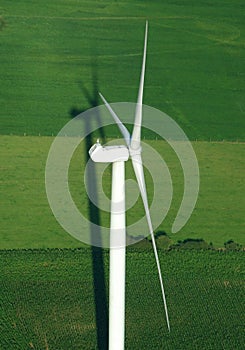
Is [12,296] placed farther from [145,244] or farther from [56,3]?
[56,3]

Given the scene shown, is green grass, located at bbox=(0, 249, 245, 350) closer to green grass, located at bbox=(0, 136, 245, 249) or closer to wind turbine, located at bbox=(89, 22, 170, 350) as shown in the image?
green grass, located at bbox=(0, 136, 245, 249)

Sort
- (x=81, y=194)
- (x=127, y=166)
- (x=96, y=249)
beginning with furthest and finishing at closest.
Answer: (x=127, y=166), (x=81, y=194), (x=96, y=249)

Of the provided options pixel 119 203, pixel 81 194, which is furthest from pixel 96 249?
pixel 119 203

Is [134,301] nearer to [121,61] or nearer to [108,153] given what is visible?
[108,153]

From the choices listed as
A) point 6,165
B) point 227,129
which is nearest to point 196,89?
point 227,129

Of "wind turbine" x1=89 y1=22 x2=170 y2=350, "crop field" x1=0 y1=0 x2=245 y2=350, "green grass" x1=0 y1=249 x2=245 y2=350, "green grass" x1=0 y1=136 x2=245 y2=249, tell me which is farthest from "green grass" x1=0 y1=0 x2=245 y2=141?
"wind turbine" x1=89 y1=22 x2=170 y2=350

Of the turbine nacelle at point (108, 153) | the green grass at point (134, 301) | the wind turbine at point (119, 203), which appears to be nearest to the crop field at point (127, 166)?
the green grass at point (134, 301)
